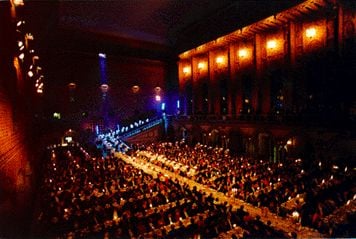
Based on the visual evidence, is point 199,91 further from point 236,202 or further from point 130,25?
point 236,202

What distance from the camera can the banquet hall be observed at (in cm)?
1062

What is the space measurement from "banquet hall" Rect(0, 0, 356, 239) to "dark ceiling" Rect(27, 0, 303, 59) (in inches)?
6.3

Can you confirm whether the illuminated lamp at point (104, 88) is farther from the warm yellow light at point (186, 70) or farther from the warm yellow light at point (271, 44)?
the warm yellow light at point (271, 44)

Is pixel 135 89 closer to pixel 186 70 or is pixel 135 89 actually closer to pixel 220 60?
pixel 186 70

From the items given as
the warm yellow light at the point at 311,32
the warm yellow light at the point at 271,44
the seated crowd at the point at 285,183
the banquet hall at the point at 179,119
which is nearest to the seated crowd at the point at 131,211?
the banquet hall at the point at 179,119

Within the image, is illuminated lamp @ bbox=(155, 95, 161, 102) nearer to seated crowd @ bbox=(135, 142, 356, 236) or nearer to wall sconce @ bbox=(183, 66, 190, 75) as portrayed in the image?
wall sconce @ bbox=(183, 66, 190, 75)

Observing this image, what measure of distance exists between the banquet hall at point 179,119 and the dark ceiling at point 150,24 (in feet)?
0.52

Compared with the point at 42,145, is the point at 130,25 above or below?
above

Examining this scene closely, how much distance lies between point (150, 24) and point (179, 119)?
11696mm

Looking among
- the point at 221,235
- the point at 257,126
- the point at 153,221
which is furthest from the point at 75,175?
the point at 257,126

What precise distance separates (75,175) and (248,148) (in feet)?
49.0

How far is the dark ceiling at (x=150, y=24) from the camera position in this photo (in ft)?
84.4

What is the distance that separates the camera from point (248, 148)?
24.9 m

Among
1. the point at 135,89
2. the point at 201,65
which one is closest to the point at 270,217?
the point at 201,65
